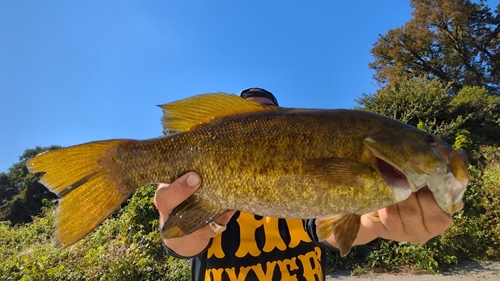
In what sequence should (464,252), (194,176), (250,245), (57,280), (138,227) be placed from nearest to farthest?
(194,176) < (250,245) < (57,280) < (464,252) < (138,227)

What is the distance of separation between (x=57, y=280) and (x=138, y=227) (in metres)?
2.35

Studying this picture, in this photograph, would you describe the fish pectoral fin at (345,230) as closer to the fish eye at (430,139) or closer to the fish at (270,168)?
the fish at (270,168)

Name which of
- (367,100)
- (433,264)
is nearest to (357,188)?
(433,264)

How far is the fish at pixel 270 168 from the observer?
162 centimetres

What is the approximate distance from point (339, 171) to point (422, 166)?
40 cm

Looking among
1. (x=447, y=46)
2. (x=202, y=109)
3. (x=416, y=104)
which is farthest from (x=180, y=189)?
(x=447, y=46)

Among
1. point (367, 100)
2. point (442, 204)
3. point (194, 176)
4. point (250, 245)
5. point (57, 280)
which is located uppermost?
point (367, 100)

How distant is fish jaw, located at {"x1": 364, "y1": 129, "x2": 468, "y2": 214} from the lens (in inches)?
63.7

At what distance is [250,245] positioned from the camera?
8.60ft

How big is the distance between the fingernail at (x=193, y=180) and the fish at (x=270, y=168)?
0.04 meters

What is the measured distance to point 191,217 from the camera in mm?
1782

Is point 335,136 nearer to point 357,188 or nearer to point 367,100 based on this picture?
point 357,188

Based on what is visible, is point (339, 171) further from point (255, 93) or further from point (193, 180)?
point (255, 93)

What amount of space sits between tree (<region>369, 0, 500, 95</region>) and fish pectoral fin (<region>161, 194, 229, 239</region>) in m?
28.8
